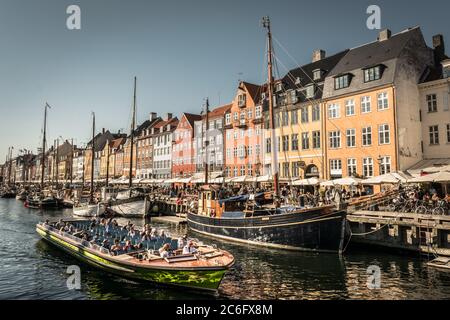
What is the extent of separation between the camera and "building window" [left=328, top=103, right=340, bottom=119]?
37.7 meters

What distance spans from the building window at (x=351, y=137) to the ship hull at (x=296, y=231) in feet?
55.9

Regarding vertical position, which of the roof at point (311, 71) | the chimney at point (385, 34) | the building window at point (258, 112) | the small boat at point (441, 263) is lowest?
the small boat at point (441, 263)

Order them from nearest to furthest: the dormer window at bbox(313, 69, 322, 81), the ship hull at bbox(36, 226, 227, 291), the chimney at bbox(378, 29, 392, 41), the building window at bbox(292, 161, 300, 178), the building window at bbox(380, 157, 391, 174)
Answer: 1. the ship hull at bbox(36, 226, 227, 291)
2. the building window at bbox(380, 157, 391, 174)
3. the chimney at bbox(378, 29, 392, 41)
4. the building window at bbox(292, 161, 300, 178)
5. the dormer window at bbox(313, 69, 322, 81)

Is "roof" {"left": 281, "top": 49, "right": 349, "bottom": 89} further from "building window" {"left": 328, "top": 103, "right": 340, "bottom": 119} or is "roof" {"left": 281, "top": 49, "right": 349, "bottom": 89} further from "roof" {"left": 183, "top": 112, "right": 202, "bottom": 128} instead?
"roof" {"left": 183, "top": 112, "right": 202, "bottom": 128}

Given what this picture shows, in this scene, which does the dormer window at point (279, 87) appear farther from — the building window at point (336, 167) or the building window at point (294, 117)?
the building window at point (336, 167)

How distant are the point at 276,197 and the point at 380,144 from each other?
48.6 feet

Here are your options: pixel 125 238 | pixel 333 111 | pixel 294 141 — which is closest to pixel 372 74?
pixel 333 111

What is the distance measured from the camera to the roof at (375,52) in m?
34.4

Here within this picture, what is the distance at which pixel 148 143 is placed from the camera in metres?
79.9

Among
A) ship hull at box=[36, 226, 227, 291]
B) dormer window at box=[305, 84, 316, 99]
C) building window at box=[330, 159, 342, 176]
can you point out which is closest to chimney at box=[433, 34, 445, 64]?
dormer window at box=[305, 84, 316, 99]

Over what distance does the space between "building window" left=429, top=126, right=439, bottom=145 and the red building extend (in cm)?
4029

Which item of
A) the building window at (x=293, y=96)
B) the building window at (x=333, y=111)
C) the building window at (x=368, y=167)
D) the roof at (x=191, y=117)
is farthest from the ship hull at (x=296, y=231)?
the roof at (x=191, y=117)

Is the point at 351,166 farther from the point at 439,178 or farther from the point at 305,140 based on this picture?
the point at 439,178

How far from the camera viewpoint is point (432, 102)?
33.2 meters
